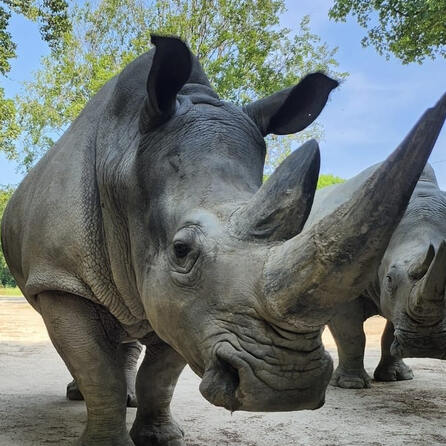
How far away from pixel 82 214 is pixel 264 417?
2113mm

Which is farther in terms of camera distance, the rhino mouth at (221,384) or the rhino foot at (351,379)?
the rhino foot at (351,379)

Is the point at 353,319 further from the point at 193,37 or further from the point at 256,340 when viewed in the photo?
the point at 193,37

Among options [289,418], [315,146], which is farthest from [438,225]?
[315,146]

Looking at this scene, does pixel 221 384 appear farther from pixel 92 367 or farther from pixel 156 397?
pixel 156 397

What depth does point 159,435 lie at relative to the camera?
13.6 ft

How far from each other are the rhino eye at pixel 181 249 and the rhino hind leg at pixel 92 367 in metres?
1.05

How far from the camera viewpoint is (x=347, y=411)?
213 inches

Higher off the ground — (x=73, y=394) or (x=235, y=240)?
(x=235, y=240)

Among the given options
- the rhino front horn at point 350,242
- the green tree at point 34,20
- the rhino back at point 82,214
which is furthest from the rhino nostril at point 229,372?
the green tree at point 34,20

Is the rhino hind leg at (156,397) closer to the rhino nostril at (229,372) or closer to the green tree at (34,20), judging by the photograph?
the rhino nostril at (229,372)

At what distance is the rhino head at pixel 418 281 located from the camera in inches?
184

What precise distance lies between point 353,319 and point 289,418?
2.31 meters

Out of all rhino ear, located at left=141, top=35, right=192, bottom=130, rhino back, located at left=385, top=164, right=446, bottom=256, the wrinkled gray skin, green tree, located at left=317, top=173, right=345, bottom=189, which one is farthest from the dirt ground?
green tree, located at left=317, top=173, right=345, bottom=189

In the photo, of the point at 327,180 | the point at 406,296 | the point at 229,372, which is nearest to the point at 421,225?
the point at 406,296
